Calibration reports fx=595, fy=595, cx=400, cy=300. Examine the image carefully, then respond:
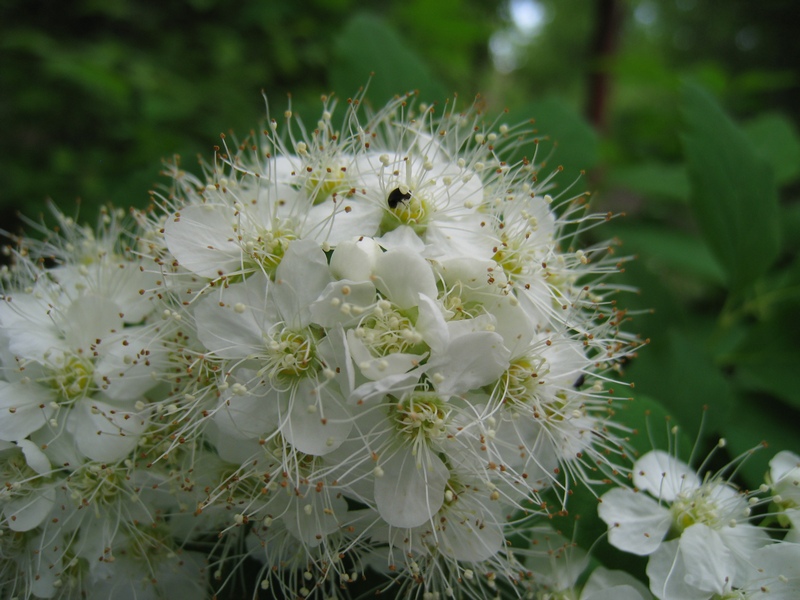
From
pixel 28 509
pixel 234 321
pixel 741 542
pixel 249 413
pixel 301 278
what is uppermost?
pixel 301 278

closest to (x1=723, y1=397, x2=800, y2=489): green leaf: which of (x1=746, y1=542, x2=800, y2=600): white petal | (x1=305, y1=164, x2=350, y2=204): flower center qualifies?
(x1=746, y1=542, x2=800, y2=600): white petal

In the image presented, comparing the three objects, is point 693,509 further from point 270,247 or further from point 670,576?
point 270,247

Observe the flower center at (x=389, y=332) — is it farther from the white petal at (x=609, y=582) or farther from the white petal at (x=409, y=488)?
the white petal at (x=609, y=582)

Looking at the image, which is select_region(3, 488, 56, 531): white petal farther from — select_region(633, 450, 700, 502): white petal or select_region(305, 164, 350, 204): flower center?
select_region(633, 450, 700, 502): white petal

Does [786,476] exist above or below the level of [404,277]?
below

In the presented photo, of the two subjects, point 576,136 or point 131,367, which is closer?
point 131,367

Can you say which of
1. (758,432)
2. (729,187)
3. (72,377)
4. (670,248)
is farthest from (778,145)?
(72,377)
